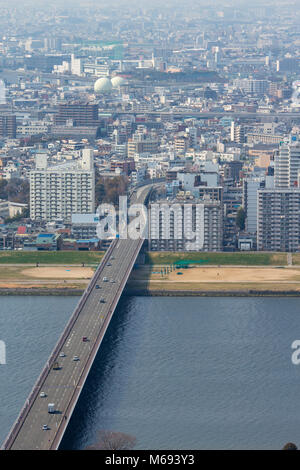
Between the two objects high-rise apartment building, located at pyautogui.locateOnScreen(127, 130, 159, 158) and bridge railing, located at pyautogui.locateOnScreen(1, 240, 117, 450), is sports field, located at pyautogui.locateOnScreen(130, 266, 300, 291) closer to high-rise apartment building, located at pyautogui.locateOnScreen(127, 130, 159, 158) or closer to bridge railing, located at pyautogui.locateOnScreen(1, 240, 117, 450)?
bridge railing, located at pyautogui.locateOnScreen(1, 240, 117, 450)

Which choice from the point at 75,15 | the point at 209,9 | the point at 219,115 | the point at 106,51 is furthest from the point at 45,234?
the point at 209,9

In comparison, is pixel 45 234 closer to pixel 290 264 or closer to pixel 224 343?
pixel 290 264

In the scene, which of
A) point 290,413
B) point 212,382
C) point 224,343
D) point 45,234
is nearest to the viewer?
point 290,413

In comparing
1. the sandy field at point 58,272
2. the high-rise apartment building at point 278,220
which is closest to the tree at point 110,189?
the high-rise apartment building at point 278,220

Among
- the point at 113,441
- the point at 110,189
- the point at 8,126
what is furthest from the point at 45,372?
the point at 8,126

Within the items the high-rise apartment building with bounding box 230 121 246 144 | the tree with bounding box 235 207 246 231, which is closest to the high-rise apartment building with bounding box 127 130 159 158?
the high-rise apartment building with bounding box 230 121 246 144

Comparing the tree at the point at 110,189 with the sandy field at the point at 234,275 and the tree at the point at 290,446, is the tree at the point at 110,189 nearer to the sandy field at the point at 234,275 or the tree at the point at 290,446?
the sandy field at the point at 234,275
